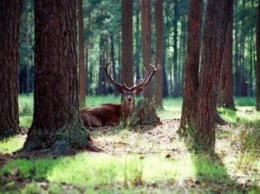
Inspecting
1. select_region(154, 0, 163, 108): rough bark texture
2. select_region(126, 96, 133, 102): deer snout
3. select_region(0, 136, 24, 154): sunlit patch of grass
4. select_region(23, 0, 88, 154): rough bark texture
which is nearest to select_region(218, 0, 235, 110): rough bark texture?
select_region(154, 0, 163, 108): rough bark texture

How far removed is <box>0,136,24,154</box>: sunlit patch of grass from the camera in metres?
8.02

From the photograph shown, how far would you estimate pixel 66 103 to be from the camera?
7547 mm

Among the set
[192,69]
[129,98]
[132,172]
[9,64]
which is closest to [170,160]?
[132,172]

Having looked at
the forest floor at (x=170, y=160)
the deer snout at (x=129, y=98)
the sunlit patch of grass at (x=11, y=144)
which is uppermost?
the deer snout at (x=129, y=98)

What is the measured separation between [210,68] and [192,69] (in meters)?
1.89

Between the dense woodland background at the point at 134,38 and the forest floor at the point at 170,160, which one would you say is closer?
the forest floor at the point at 170,160

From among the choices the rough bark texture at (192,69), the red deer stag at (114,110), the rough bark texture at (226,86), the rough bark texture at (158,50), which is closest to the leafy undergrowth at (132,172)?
the rough bark texture at (192,69)

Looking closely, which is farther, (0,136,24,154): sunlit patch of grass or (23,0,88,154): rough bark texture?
(0,136,24,154): sunlit patch of grass

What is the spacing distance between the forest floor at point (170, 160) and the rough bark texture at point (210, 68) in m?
0.39

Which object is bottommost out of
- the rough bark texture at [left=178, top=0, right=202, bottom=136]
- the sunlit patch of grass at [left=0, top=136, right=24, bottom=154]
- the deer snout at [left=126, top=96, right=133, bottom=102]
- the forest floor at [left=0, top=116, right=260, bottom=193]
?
the forest floor at [left=0, top=116, right=260, bottom=193]

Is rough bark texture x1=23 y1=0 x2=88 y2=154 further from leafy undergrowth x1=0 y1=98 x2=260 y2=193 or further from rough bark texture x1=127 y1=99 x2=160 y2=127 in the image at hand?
rough bark texture x1=127 y1=99 x2=160 y2=127

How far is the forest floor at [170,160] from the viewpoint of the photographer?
569 cm

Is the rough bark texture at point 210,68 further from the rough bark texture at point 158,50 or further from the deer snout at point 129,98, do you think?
the rough bark texture at point 158,50

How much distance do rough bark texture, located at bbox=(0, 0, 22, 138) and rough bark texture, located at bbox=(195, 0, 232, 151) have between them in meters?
3.83
